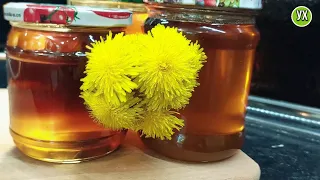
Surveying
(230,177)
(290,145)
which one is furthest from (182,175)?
(290,145)

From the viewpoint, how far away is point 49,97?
482 millimetres

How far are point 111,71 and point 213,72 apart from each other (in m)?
0.13

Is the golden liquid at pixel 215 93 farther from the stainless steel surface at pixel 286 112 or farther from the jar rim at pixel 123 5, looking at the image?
the stainless steel surface at pixel 286 112

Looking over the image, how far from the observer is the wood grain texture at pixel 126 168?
0.47 metres

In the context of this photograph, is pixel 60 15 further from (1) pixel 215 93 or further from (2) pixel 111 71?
(1) pixel 215 93

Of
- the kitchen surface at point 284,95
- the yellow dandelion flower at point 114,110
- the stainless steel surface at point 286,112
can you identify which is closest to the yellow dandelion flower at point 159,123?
the yellow dandelion flower at point 114,110

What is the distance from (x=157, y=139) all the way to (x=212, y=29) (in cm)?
14

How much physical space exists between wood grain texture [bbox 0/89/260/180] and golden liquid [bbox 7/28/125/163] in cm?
2

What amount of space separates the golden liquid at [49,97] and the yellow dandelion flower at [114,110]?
0.11ft

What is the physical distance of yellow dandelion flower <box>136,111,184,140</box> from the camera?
0.47 m

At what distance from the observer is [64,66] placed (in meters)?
0.48

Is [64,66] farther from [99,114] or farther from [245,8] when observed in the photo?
[245,8]

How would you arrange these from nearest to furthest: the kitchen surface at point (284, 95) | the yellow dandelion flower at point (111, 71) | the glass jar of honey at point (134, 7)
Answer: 1. the yellow dandelion flower at point (111, 71)
2. the glass jar of honey at point (134, 7)
3. the kitchen surface at point (284, 95)

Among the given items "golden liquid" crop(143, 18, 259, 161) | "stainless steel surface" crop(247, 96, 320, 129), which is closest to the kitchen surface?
"stainless steel surface" crop(247, 96, 320, 129)
